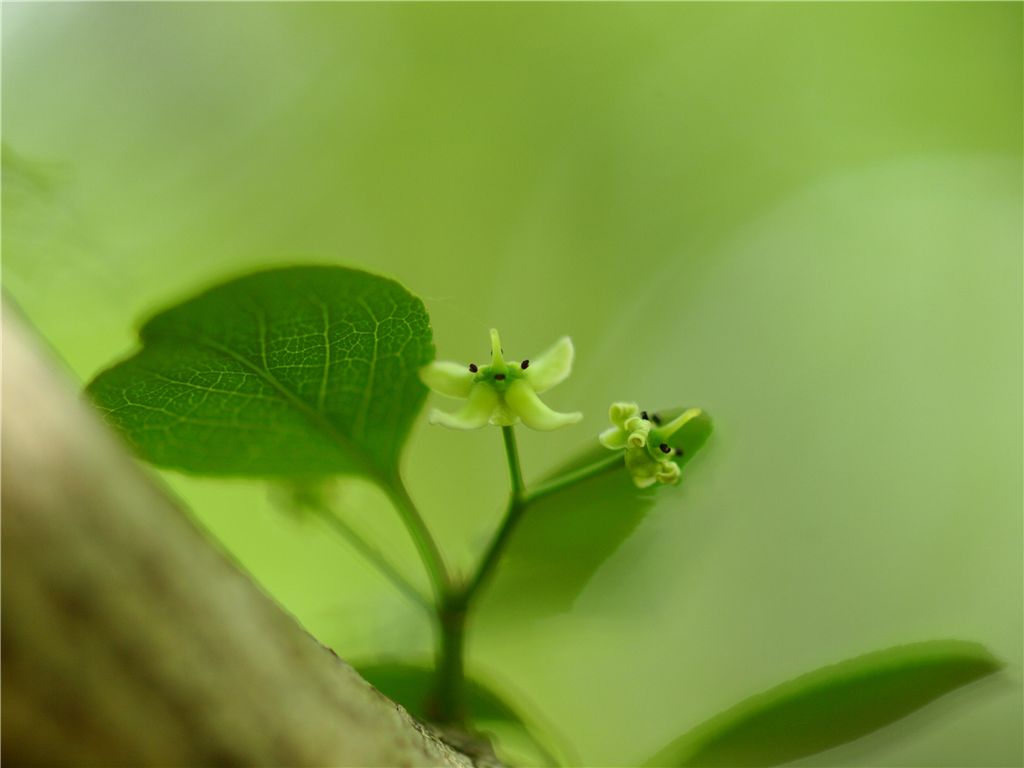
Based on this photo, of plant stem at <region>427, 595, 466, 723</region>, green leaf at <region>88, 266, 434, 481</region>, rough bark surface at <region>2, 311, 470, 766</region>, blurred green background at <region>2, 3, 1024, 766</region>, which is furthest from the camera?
blurred green background at <region>2, 3, 1024, 766</region>

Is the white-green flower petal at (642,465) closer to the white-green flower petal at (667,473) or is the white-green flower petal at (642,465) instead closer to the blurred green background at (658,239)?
the white-green flower petal at (667,473)

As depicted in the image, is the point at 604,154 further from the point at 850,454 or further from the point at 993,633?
the point at 993,633

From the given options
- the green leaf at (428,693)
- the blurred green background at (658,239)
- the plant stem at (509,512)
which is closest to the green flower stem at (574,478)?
the plant stem at (509,512)

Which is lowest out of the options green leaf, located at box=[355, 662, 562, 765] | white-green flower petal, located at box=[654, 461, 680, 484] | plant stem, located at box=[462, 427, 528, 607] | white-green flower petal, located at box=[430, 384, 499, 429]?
green leaf, located at box=[355, 662, 562, 765]

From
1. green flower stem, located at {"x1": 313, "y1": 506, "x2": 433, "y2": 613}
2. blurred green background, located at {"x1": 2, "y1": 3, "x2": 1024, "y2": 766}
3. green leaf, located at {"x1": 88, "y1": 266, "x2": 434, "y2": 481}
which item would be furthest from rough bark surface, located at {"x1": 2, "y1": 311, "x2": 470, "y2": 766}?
blurred green background, located at {"x1": 2, "y1": 3, "x2": 1024, "y2": 766}

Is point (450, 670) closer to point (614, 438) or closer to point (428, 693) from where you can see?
point (428, 693)

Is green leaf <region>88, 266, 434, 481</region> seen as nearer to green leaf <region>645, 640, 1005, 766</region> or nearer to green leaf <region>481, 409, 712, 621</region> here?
green leaf <region>481, 409, 712, 621</region>
